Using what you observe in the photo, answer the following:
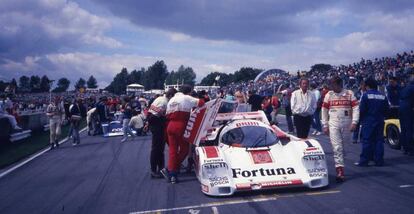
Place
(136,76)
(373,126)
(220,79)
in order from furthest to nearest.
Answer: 1. (136,76)
2. (220,79)
3. (373,126)

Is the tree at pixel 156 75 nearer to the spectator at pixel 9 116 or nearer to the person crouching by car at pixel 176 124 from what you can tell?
the spectator at pixel 9 116

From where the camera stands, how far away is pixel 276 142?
24.5ft

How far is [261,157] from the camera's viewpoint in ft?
22.6

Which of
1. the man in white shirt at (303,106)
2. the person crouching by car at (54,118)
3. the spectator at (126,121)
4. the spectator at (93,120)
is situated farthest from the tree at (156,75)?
the man in white shirt at (303,106)

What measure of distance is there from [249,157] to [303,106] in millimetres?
2323

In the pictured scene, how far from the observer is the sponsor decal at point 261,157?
6.79m

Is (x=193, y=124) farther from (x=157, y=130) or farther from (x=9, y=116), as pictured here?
(x=9, y=116)

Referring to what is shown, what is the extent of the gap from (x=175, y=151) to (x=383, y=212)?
387cm

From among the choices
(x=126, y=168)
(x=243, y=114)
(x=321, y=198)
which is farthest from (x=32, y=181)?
(x=321, y=198)

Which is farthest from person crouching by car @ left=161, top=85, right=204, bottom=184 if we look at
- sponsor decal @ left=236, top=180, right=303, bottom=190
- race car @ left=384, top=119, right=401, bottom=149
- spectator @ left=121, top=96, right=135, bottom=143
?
spectator @ left=121, top=96, right=135, bottom=143

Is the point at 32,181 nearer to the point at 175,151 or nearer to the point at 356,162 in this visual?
the point at 175,151

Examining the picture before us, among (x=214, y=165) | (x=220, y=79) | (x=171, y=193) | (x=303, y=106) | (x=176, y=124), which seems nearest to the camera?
(x=214, y=165)

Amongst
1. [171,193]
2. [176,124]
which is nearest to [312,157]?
[171,193]

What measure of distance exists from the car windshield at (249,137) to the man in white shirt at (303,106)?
1244 millimetres
